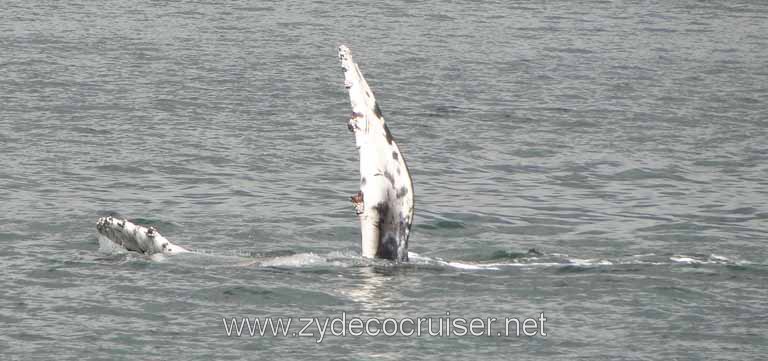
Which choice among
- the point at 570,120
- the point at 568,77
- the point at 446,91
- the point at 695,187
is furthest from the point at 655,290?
the point at 568,77

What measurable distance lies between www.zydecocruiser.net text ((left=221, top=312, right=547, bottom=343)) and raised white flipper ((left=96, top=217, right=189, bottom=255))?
1933 millimetres

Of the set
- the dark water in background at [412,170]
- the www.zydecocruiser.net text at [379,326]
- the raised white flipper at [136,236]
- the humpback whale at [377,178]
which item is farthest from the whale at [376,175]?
the raised white flipper at [136,236]

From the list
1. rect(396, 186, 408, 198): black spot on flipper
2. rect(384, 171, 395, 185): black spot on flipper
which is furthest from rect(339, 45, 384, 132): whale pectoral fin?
rect(396, 186, 408, 198): black spot on flipper

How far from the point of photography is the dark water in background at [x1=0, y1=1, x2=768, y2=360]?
11.1m

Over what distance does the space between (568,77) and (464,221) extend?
11.7 metres

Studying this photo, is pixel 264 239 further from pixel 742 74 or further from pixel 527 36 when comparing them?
pixel 527 36

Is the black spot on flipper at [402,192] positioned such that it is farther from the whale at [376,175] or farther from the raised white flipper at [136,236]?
the raised white flipper at [136,236]

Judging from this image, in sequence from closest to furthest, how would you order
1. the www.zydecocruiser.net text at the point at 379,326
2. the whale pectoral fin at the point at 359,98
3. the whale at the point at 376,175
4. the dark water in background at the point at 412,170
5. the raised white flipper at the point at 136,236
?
1. the www.zydecocruiser.net text at the point at 379,326
2. the dark water in background at the point at 412,170
3. the whale at the point at 376,175
4. the whale pectoral fin at the point at 359,98
5. the raised white flipper at the point at 136,236

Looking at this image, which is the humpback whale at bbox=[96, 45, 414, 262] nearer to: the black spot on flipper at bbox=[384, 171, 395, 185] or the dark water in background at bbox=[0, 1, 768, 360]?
the black spot on flipper at bbox=[384, 171, 395, 185]

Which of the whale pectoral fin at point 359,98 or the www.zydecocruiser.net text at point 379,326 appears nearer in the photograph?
the www.zydecocruiser.net text at point 379,326

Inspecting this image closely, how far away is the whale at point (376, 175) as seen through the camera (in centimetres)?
1184

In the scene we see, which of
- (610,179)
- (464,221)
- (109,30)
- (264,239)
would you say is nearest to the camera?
(264,239)

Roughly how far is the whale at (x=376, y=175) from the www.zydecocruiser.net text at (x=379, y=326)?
43.6 inches

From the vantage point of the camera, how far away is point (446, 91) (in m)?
24.8
